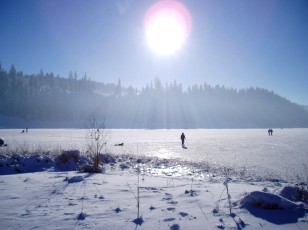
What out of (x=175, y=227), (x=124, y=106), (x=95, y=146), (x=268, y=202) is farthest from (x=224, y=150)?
(x=124, y=106)

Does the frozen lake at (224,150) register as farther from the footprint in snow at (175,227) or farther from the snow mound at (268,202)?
the footprint in snow at (175,227)

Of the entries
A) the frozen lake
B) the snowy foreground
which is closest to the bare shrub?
the frozen lake

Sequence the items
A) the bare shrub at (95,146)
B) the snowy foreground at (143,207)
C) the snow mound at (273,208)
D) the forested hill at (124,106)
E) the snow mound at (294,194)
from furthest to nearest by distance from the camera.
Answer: the forested hill at (124,106), the bare shrub at (95,146), the snow mound at (294,194), the snow mound at (273,208), the snowy foreground at (143,207)

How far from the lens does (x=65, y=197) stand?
20.5 feet

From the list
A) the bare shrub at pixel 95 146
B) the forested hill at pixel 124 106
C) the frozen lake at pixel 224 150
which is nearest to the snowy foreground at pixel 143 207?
the bare shrub at pixel 95 146

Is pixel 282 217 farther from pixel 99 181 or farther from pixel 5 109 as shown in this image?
pixel 5 109

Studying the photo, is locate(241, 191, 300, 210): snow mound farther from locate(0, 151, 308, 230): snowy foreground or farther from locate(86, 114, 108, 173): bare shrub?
locate(86, 114, 108, 173): bare shrub

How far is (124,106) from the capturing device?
154 m

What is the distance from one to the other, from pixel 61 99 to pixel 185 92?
85.7 m

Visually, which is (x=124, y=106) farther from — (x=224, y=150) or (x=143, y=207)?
(x=143, y=207)

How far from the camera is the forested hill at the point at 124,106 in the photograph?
125375 millimetres

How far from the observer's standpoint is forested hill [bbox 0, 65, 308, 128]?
125m

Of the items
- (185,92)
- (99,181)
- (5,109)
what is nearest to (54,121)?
(5,109)

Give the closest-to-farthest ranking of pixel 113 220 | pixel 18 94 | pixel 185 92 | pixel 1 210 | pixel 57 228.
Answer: pixel 57 228 < pixel 113 220 < pixel 1 210 < pixel 18 94 < pixel 185 92
